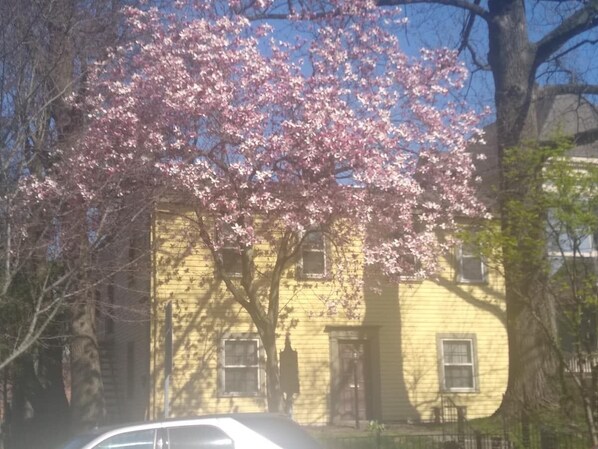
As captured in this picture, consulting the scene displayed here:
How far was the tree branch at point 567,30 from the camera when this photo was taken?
19000 mm

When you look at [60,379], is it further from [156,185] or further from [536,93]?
[536,93]

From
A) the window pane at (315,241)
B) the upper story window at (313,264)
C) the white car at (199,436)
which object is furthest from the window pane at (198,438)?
the upper story window at (313,264)

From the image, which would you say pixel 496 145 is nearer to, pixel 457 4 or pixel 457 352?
pixel 457 4

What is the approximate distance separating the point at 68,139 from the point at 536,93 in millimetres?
10386

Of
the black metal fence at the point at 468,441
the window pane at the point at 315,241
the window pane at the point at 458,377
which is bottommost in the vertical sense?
the black metal fence at the point at 468,441

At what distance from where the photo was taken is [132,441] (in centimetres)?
923

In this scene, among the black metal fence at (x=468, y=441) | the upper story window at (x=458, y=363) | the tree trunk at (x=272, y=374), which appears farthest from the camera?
the upper story window at (x=458, y=363)

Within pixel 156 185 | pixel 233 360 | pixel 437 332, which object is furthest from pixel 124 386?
pixel 156 185

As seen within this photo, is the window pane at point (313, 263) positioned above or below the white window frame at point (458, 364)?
above

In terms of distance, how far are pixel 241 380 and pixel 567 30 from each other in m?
10.9

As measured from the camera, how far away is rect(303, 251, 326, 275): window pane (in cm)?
2142

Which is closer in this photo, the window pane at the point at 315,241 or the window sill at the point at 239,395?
the window pane at the point at 315,241

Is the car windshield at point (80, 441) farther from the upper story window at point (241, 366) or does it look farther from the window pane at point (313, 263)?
the window pane at point (313, 263)

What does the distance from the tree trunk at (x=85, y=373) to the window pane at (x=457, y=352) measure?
28.5 ft
